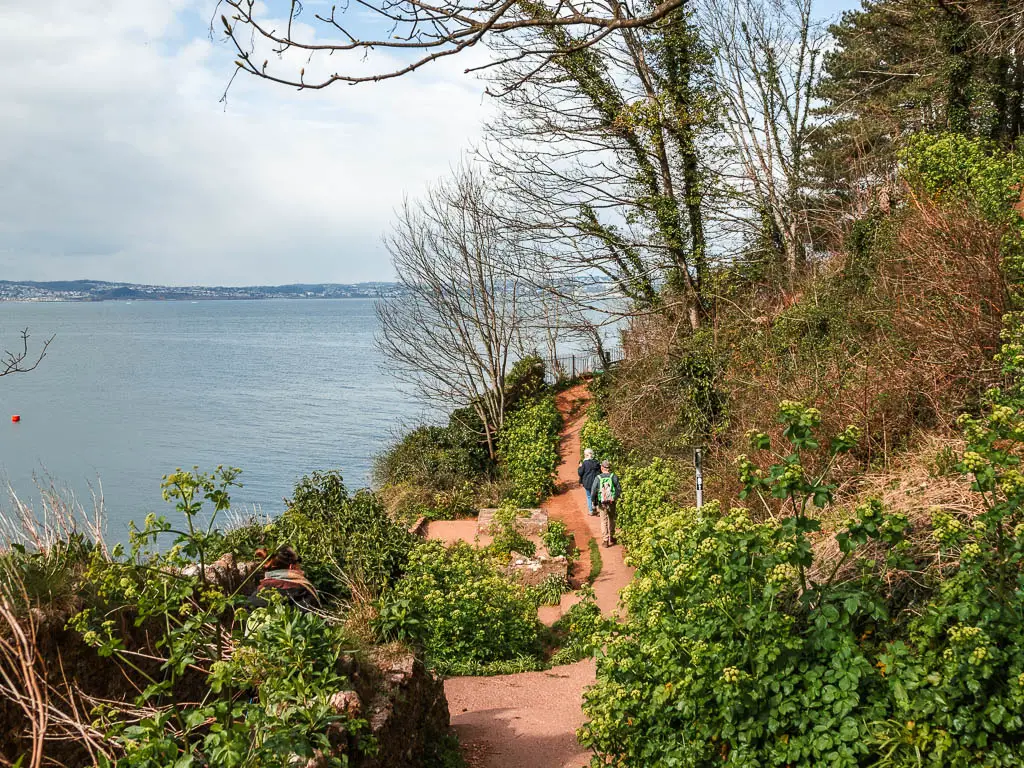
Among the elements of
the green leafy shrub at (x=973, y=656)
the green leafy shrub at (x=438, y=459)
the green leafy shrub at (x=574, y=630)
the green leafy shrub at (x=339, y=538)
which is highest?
the green leafy shrub at (x=973, y=656)

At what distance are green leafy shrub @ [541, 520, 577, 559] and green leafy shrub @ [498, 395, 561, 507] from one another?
98.8 inches

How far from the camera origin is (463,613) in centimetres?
989

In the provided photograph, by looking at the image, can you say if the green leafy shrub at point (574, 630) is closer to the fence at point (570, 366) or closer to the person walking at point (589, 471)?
the person walking at point (589, 471)

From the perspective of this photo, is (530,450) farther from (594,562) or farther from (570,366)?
(570,366)

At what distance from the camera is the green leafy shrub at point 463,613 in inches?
388

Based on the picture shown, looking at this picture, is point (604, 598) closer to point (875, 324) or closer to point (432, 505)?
point (875, 324)

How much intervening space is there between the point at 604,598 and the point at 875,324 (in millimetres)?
5561

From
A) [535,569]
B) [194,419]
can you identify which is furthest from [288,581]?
[194,419]

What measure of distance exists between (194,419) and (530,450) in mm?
31812

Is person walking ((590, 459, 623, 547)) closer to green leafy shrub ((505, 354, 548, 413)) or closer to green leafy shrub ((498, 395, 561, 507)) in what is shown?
green leafy shrub ((498, 395, 561, 507))

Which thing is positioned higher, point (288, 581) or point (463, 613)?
point (288, 581)

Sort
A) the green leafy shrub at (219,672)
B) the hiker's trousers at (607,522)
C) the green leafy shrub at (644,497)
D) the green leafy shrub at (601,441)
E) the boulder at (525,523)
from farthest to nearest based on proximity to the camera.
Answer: the green leafy shrub at (601,441) < the boulder at (525,523) < the hiker's trousers at (607,522) < the green leafy shrub at (644,497) < the green leafy shrub at (219,672)

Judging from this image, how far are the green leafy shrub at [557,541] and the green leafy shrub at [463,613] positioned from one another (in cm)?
402

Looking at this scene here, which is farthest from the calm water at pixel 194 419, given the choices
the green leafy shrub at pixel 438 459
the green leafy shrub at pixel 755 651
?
the green leafy shrub at pixel 755 651
